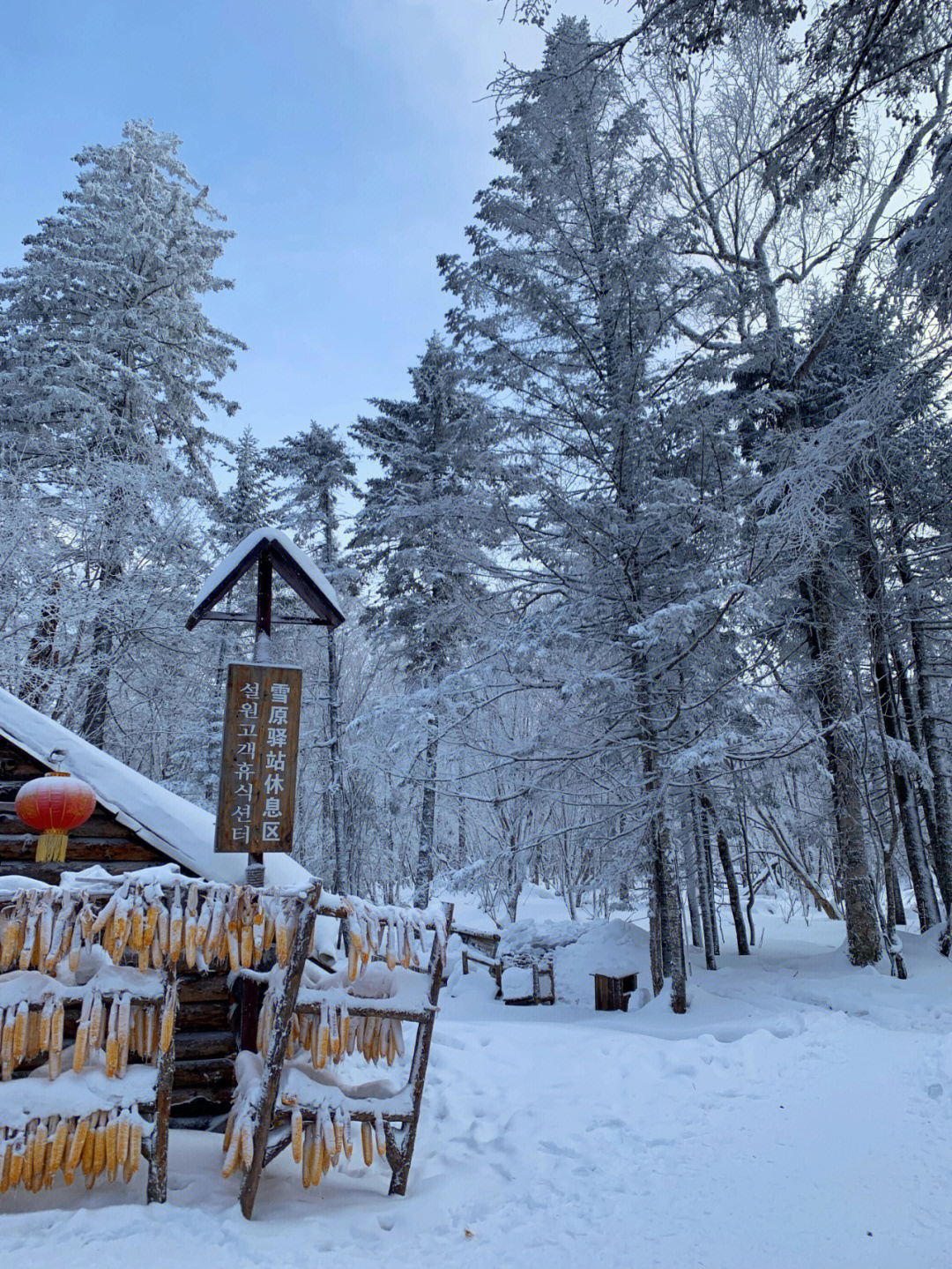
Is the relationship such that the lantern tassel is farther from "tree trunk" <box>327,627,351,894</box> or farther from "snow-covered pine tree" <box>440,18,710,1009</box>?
"tree trunk" <box>327,627,351,894</box>

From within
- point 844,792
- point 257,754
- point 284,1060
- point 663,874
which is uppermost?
point 257,754

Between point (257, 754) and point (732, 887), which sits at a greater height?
point (257, 754)

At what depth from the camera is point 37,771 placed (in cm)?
555

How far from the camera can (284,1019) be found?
3.87m

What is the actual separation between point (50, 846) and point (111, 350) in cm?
1433

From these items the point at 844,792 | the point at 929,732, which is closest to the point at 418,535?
the point at 844,792

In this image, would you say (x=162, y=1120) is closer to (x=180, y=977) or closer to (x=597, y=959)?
(x=180, y=977)

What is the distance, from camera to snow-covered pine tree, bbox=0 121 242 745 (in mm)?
14297

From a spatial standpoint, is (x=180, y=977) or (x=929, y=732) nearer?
(x=180, y=977)

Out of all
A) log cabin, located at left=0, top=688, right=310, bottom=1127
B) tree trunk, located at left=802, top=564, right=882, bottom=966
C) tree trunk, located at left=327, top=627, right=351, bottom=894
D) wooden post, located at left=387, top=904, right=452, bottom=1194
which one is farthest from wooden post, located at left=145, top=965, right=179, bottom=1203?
tree trunk, located at left=327, top=627, right=351, bottom=894

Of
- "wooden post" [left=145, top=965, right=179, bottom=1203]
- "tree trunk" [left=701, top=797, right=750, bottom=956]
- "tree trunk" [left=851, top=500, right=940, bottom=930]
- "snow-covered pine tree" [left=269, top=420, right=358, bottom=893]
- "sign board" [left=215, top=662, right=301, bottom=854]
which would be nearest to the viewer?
"wooden post" [left=145, top=965, right=179, bottom=1203]

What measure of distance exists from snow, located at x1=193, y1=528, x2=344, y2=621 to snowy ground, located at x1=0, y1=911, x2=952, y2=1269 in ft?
12.2

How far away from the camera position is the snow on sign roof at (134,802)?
5.37m

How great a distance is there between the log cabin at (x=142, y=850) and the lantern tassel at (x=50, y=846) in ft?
1.53
